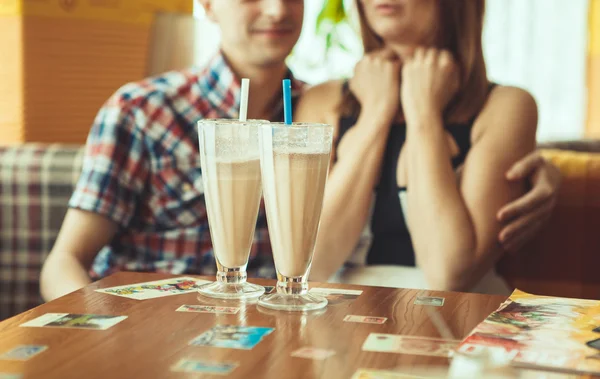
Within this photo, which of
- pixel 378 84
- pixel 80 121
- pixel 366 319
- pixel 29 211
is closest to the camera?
pixel 366 319

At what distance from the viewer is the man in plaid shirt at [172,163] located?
1.70 m

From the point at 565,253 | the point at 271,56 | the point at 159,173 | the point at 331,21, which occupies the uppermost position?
the point at 331,21

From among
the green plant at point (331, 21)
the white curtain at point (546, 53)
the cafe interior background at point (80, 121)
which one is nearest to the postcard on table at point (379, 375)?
the cafe interior background at point (80, 121)

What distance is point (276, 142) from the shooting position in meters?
0.94

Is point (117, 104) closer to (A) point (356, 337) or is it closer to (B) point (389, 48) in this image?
(B) point (389, 48)

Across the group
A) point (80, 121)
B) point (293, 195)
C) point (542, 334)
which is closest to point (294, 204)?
point (293, 195)

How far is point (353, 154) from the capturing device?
178cm

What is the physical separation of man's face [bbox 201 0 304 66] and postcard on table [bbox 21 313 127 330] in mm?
989

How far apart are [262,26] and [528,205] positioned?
2.37 ft

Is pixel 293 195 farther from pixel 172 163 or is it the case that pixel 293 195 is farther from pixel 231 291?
pixel 172 163

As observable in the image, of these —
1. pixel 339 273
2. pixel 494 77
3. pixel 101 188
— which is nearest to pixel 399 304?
pixel 339 273

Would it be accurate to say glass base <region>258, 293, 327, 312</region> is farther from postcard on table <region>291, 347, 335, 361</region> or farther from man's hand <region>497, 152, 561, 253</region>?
man's hand <region>497, 152, 561, 253</region>

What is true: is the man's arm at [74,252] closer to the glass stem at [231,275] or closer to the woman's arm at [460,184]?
the glass stem at [231,275]

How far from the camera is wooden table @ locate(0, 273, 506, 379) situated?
0.72m
